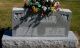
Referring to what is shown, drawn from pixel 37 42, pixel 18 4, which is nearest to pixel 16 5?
pixel 18 4

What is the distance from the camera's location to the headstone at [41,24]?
6.69m

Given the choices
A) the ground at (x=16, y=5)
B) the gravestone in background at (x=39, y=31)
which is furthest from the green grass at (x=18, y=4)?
the gravestone in background at (x=39, y=31)

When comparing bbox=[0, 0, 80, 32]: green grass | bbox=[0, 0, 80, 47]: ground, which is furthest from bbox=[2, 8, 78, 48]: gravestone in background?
bbox=[0, 0, 80, 32]: green grass

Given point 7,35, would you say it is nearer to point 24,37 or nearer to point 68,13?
point 24,37

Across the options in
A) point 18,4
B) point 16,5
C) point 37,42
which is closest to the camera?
point 37,42

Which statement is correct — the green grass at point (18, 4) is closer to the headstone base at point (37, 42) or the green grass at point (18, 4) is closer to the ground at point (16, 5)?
the ground at point (16, 5)

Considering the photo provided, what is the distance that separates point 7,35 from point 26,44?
547mm

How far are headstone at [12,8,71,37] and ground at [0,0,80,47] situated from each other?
5.36ft

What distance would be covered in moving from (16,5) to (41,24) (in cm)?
568

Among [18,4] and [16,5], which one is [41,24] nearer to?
[16,5]

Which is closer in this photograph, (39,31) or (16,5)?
(39,31)

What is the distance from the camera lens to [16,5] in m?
12.3

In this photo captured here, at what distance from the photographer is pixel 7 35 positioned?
273 inches

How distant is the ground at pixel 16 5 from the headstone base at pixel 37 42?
159cm
